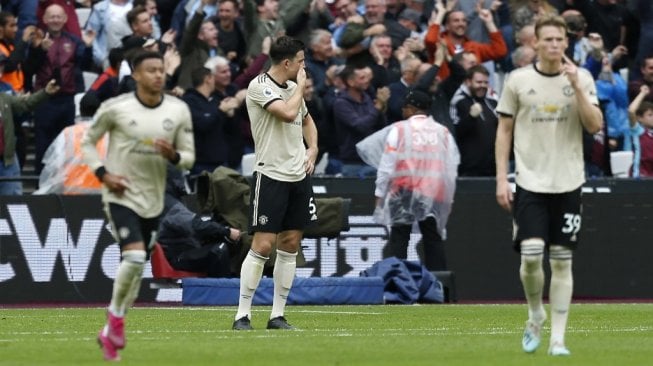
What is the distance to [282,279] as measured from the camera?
14539mm

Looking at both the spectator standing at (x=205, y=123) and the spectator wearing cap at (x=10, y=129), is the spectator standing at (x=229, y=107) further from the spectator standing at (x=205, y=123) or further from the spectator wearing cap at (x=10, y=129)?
the spectator wearing cap at (x=10, y=129)

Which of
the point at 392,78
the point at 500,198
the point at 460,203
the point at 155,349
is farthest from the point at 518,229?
the point at 392,78

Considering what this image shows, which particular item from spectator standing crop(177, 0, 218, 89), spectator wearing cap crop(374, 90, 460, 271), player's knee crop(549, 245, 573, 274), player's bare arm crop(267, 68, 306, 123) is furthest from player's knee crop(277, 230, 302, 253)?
spectator standing crop(177, 0, 218, 89)

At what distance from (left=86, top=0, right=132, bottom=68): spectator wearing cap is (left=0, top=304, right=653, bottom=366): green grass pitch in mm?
5367

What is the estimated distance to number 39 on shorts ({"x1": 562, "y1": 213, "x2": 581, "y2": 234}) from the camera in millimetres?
11523

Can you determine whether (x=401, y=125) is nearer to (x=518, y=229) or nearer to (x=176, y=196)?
(x=176, y=196)

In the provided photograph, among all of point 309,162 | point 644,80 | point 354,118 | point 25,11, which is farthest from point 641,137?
point 309,162

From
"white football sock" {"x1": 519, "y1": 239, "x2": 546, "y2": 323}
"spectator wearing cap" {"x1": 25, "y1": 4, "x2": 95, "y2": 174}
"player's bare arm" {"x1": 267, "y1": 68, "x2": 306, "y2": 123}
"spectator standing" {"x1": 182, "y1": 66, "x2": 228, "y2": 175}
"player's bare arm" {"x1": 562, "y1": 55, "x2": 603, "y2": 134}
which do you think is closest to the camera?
"player's bare arm" {"x1": 562, "y1": 55, "x2": 603, "y2": 134}

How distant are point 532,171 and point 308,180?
3322mm

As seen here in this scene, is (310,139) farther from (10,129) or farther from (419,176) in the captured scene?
(10,129)

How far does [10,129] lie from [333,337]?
8.31m

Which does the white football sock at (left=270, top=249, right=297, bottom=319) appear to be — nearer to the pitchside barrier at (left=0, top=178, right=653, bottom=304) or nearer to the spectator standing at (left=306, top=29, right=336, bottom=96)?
the pitchside barrier at (left=0, top=178, right=653, bottom=304)

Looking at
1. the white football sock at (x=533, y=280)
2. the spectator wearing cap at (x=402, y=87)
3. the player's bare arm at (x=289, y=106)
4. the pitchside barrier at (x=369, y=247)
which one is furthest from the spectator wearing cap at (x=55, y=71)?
the white football sock at (x=533, y=280)

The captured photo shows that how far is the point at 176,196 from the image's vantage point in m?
19.3
